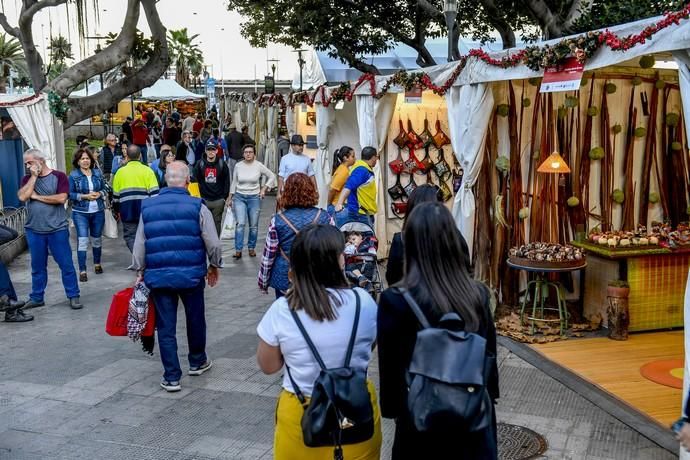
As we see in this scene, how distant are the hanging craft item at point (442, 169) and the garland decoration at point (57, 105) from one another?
651cm

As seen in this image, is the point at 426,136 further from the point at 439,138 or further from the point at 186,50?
the point at 186,50

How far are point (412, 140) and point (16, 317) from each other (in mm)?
5767

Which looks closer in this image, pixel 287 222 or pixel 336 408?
pixel 336 408

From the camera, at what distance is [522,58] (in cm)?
657

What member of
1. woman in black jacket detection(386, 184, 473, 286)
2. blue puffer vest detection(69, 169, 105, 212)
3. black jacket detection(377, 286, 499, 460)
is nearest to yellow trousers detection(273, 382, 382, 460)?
black jacket detection(377, 286, 499, 460)

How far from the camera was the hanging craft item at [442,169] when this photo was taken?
436 inches

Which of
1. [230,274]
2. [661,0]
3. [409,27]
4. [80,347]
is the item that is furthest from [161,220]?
[409,27]

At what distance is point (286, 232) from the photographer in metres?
5.38

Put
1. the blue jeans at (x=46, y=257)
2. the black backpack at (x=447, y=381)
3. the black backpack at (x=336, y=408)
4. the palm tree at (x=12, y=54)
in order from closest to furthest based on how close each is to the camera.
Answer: the black backpack at (x=447, y=381) < the black backpack at (x=336, y=408) < the blue jeans at (x=46, y=257) < the palm tree at (x=12, y=54)

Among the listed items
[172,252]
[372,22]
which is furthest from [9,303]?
[372,22]

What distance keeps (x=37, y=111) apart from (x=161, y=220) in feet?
26.6

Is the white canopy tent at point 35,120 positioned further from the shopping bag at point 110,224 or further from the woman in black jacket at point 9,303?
the woman in black jacket at point 9,303

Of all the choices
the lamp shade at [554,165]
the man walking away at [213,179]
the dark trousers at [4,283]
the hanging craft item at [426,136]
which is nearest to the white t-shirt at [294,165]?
the man walking away at [213,179]

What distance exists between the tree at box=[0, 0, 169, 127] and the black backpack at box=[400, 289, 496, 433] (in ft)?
39.6
